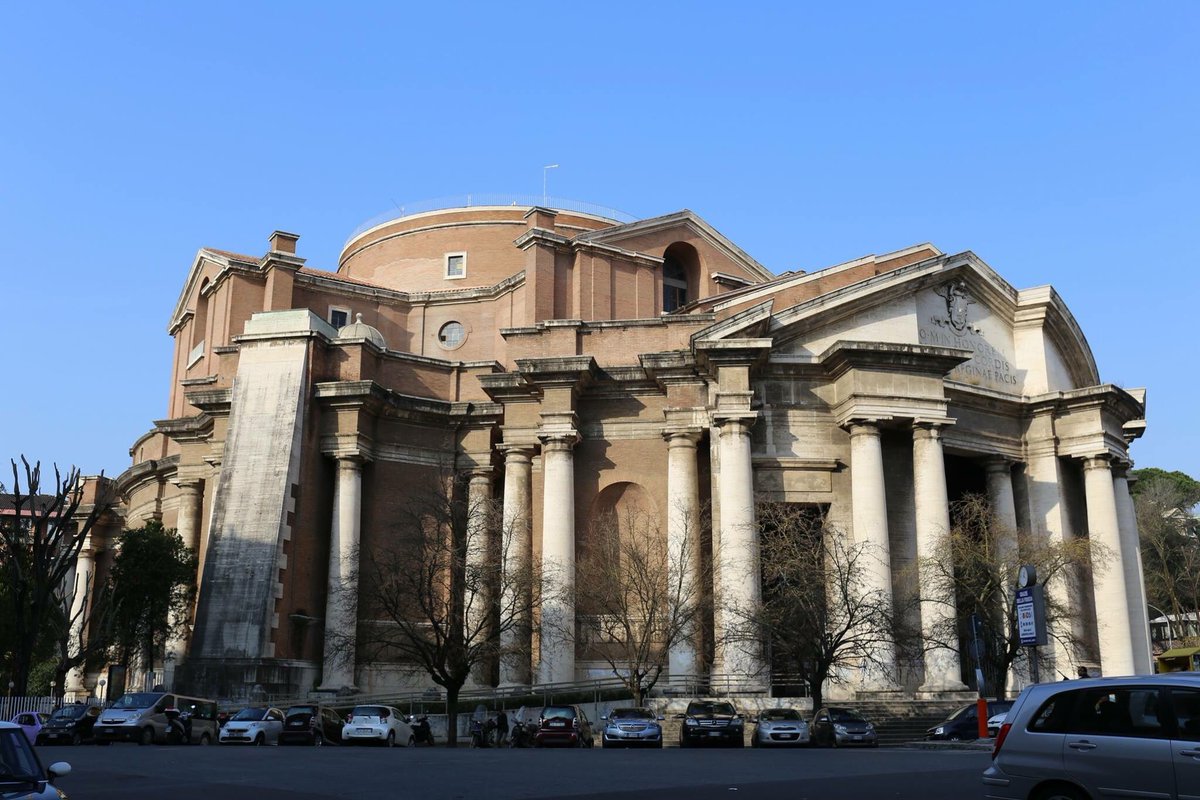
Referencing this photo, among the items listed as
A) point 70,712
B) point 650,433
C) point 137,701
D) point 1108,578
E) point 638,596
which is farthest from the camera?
point 1108,578

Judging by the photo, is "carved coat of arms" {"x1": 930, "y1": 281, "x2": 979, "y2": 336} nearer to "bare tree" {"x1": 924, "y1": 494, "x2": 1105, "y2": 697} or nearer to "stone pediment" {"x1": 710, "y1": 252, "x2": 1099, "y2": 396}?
"stone pediment" {"x1": 710, "y1": 252, "x2": 1099, "y2": 396}

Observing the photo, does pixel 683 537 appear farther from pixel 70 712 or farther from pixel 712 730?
pixel 70 712

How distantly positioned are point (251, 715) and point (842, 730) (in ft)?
49.3

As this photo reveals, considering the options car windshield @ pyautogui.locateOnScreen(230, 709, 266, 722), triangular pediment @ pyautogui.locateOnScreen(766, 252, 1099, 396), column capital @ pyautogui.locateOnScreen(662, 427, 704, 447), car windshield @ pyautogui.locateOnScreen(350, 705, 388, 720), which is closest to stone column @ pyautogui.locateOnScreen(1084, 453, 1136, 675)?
triangular pediment @ pyautogui.locateOnScreen(766, 252, 1099, 396)

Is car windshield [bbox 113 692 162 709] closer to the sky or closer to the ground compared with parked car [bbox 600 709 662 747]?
closer to the sky

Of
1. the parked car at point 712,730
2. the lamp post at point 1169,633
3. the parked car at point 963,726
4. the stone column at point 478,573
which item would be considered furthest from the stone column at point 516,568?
the lamp post at point 1169,633

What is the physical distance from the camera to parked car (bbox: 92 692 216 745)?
96.9ft

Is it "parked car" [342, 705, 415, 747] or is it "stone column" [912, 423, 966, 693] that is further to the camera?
"stone column" [912, 423, 966, 693]

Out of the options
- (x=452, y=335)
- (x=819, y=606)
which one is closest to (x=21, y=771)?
(x=819, y=606)

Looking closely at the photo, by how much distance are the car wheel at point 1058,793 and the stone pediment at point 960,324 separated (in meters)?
27.2

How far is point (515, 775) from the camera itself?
17.8 m

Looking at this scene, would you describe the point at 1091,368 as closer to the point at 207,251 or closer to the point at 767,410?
the point at 767,410

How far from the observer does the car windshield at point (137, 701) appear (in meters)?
30.2

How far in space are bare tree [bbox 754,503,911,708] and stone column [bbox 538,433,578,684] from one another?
6.05 m
